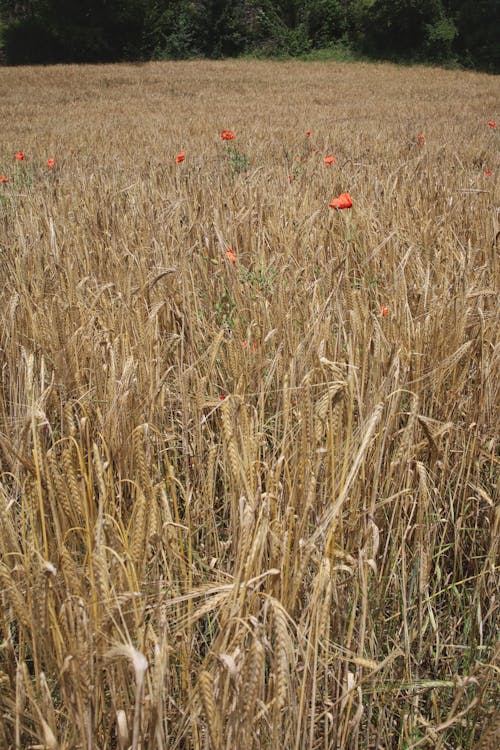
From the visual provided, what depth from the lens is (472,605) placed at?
2.84 ft

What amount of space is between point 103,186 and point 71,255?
159cm

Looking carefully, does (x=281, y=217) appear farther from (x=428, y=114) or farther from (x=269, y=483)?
(x=428, y=114)

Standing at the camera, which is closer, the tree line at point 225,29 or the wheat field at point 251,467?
the wheat field at point 251,467

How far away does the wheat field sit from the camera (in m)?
0.66

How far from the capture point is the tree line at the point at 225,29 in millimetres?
24328

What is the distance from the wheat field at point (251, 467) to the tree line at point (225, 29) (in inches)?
948

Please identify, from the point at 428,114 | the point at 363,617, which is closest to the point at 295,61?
the point at 428,114

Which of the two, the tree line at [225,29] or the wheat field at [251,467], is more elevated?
the tree line at [225,29]

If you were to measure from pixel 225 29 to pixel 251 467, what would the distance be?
30034 millimetres

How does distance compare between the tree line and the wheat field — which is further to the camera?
the tree line

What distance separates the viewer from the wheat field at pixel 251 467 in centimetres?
66

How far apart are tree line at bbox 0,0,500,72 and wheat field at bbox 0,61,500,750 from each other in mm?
24087

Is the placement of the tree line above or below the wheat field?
above

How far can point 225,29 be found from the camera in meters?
26.9
